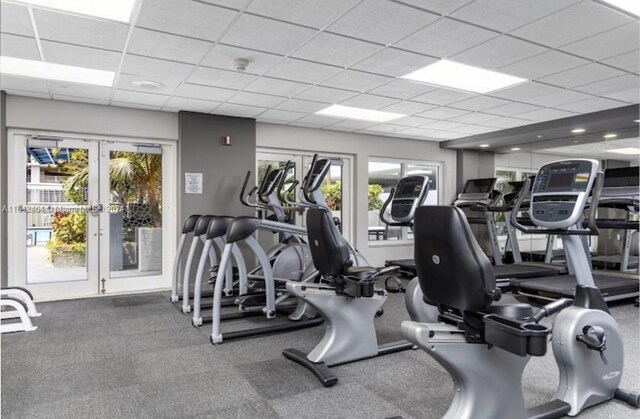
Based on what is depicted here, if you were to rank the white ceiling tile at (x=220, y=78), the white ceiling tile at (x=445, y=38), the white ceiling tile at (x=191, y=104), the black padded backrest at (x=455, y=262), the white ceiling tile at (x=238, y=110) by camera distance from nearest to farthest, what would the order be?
the black padded backrest at (x=455, y=262) → the white ceiling tile at (x=445, y=38) → the white ceiling tile at (x=220, y=78) → the white ceiling tile at (x=191, y=104) → the white ceiling tile at (x=238, y=110)

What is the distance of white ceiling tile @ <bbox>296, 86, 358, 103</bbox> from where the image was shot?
4801 millimetres

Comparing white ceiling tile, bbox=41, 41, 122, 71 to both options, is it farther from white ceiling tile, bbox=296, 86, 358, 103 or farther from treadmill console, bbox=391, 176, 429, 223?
treadmill console, bbox=391, 176, 429, 223

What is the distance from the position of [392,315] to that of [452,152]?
16.2 feet

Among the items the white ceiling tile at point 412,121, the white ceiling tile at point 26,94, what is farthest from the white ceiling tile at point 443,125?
the white ceiling tile at point 26,94

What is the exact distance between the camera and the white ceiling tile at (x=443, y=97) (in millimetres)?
4812

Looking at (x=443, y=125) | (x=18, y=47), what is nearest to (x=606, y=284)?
(x=443, y=125)

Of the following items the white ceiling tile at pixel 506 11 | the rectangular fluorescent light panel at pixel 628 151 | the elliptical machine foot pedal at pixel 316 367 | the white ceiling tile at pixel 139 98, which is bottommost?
the elliptical machine foot pedal at pixel 316 367

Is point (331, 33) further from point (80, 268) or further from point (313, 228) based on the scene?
point (80, 268)

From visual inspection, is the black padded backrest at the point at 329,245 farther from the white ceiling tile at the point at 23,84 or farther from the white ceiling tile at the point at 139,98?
the white ceiling tile at the point at 23,84

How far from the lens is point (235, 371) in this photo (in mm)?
2994

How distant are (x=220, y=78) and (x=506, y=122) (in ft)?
14.4

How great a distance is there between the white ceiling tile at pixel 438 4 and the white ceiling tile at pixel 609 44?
1.31 meters

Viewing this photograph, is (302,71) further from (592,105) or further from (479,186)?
(479,186)

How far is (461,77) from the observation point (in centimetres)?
430
